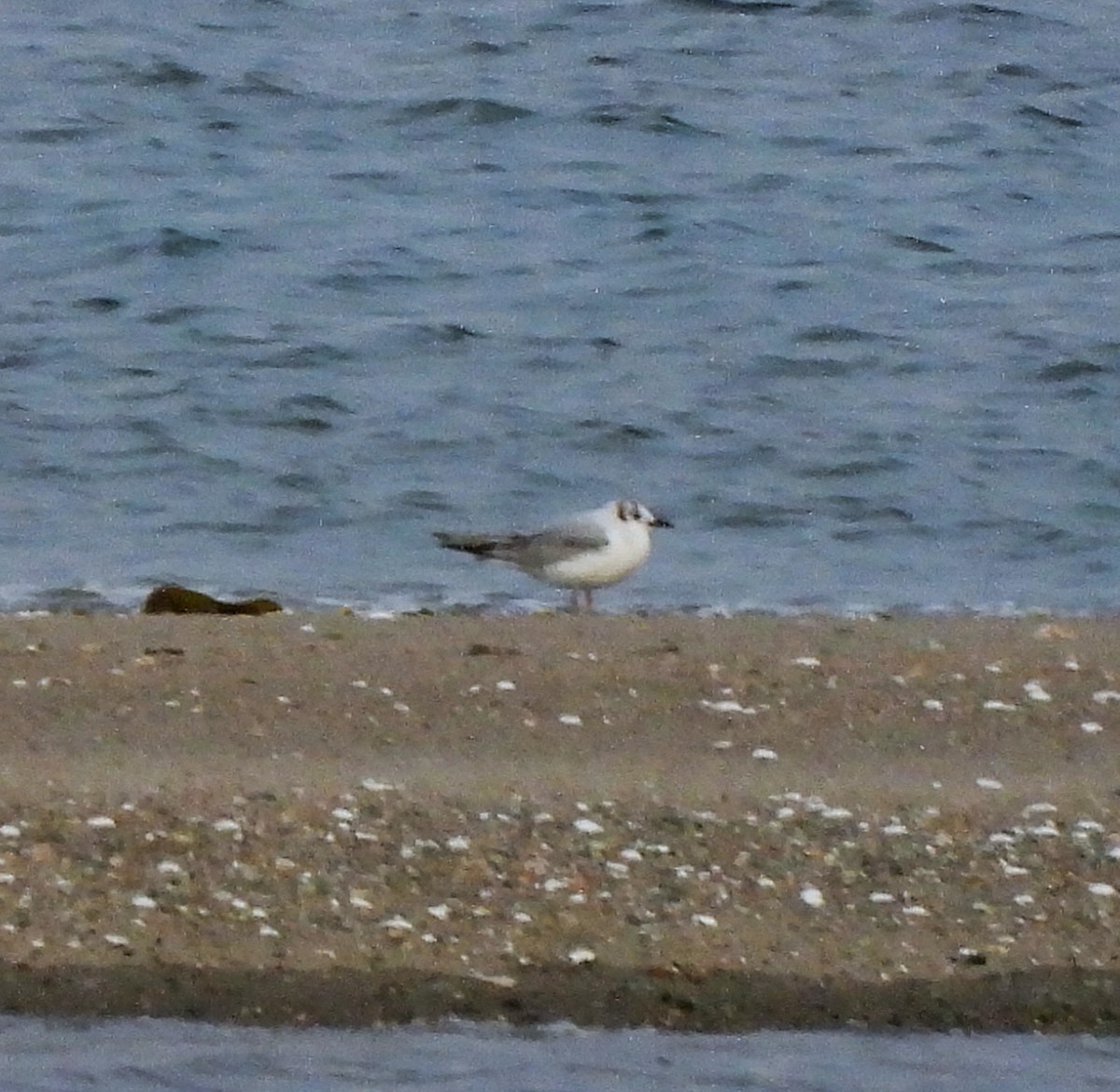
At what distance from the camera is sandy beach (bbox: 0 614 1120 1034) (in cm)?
637

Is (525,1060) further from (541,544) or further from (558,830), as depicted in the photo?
(541,544)

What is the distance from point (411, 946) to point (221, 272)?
38.1ft

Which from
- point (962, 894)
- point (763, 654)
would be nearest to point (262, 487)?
point (763, 654)

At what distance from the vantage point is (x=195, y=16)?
23578mm

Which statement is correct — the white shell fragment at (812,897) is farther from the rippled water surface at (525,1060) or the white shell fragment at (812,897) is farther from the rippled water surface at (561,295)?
the rippled water surface at (561,295)

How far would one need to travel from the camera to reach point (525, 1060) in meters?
6.05

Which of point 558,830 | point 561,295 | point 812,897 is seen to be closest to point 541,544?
point 558,830

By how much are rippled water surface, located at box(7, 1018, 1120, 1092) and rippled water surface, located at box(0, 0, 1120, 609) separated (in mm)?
5702

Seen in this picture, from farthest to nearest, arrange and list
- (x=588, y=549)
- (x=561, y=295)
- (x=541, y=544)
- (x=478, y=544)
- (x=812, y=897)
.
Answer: (x=561, y=295), (x=478, y=544), (x=541, y=544), (x=588, y=549), (x=812, y=897)

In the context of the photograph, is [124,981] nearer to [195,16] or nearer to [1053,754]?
[1053,754]

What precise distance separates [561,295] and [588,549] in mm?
6597

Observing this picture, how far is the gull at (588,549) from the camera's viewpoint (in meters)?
10.8

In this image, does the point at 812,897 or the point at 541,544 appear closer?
the point at 812,897

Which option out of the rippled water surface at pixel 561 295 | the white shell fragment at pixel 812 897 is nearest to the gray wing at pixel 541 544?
the rippled water surface at pixel 561 295
